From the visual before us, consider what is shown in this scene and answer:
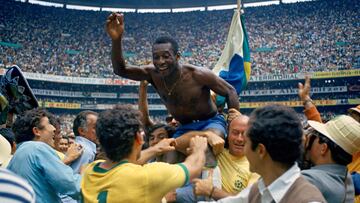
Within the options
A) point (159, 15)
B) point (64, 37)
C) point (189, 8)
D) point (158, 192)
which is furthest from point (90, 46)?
point (158, 192)

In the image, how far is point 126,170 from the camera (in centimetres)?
222

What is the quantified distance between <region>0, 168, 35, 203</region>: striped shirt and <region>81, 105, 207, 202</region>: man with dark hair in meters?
0.94

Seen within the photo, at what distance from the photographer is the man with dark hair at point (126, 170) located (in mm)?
2191

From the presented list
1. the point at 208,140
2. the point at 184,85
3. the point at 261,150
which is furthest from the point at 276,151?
the point at 184,85

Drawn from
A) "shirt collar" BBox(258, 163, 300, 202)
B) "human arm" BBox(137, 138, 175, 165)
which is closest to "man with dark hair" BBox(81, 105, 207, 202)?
"human arm" BBox(137, 138, 175, 165)

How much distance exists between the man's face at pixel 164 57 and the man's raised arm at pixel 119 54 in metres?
0.32

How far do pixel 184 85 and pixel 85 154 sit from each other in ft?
4.51

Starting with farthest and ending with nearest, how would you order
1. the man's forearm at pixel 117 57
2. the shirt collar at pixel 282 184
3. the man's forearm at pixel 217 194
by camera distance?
the man's forearm at pixel 117 57
the man's forearm at pixel 217 194
the shirt collar at pixel 282 184

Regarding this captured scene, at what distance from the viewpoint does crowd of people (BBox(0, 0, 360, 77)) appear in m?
30.6

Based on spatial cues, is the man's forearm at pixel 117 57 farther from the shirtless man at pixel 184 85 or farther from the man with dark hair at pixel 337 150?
the man with dark hair at pixel 337 150

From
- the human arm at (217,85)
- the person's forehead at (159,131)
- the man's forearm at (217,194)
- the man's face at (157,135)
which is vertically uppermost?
the human arm at (217,85)

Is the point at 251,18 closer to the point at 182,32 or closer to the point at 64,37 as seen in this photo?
the point at 182,32

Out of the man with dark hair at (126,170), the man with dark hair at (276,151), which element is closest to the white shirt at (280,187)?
the man with dark hair at (276,151)

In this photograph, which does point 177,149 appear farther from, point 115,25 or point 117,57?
point 115,25
